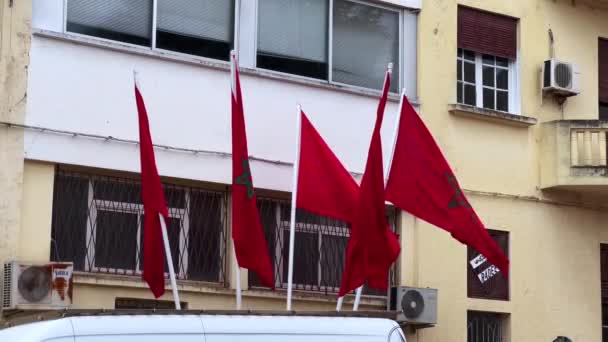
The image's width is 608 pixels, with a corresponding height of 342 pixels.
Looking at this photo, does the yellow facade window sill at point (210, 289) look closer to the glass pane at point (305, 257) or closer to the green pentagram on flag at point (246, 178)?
the glass pane at point (305, 257)

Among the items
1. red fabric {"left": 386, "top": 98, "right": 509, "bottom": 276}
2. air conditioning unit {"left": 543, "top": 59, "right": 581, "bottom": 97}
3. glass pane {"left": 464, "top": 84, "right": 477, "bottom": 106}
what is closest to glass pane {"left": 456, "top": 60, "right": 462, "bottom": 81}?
glass pane {"left": 464, "top": 84, "right": 477, "bottom": 106}

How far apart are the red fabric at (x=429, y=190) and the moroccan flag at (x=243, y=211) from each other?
1558mm

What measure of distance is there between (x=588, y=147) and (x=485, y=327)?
269cm

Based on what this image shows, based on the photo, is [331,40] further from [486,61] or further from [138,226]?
[138,226]

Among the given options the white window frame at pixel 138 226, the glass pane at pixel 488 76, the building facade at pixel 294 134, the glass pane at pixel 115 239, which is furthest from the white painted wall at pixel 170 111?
the glass pane at pixel 488 76

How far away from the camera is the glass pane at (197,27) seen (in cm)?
1565

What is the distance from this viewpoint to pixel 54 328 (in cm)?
982

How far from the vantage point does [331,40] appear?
1695 cm

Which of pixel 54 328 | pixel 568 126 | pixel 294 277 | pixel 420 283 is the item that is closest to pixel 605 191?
pixel 568 126

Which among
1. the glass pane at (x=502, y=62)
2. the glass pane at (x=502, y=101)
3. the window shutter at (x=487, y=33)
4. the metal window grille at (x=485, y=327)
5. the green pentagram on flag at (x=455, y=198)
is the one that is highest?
the window shutter at (x=487, y=33)

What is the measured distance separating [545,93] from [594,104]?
2.98 ft

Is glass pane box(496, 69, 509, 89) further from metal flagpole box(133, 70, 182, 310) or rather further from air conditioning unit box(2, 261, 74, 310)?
air conditioning unit box(2, 261, 74, 310)

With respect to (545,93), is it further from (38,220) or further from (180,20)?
(38,220)

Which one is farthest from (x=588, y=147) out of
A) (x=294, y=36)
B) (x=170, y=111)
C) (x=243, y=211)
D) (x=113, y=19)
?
(x=113, y=19)
